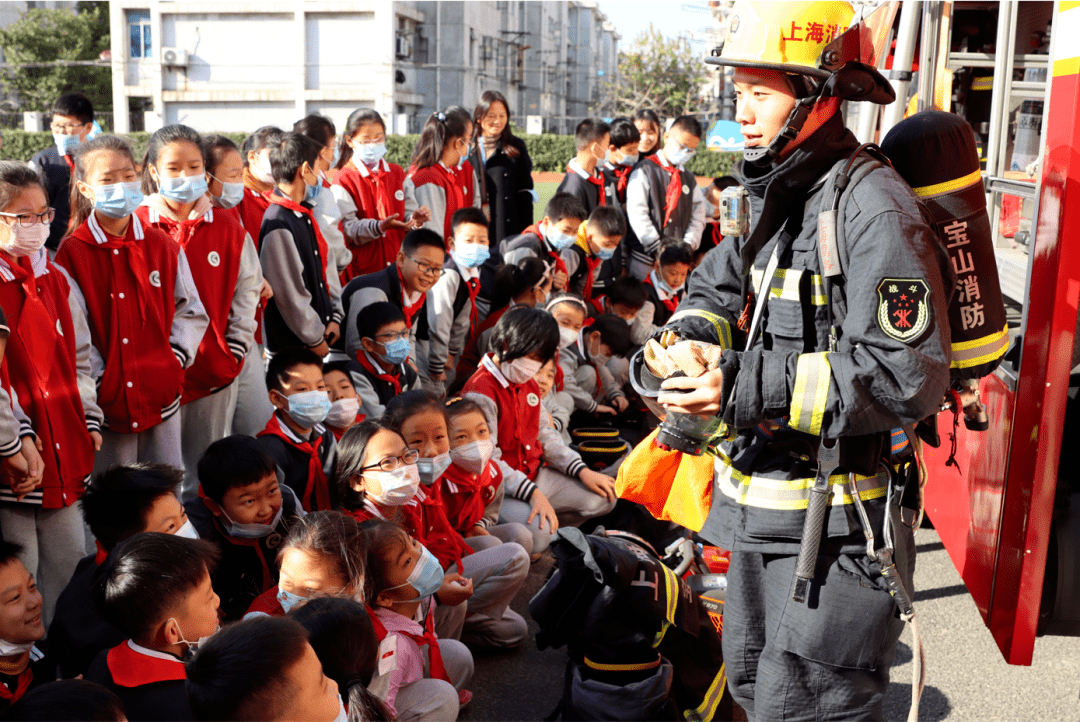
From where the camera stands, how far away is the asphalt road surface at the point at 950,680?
338 centimetres

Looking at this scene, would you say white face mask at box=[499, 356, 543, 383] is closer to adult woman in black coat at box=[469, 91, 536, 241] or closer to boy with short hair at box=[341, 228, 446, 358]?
boy with short hair at box=[341, 228, 446, 358]

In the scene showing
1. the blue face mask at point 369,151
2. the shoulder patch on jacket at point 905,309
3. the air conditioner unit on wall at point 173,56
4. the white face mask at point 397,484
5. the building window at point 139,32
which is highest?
the building window at point 139,32

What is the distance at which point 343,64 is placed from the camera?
139 ft

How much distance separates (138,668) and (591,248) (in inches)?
191

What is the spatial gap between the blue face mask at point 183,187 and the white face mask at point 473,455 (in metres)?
1.56

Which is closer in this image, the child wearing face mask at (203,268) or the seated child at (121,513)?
the seated child at (121,513)

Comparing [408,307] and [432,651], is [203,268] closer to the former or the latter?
[408,307]

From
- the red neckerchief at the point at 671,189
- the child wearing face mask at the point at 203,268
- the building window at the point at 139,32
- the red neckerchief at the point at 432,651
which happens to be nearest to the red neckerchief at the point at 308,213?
the child wearing face mask at the point at 203,268

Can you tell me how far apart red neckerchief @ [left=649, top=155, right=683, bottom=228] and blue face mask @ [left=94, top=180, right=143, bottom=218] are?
17.9ft

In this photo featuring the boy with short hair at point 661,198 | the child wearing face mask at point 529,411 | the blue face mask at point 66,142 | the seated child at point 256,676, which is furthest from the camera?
the boy with short hair at point 661,198

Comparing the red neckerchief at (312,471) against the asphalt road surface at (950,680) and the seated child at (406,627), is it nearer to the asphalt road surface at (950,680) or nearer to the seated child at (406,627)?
the seated child at (406,627)

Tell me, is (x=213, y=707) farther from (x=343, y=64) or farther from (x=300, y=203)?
(x=343, y=64)

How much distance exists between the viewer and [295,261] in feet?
15.9

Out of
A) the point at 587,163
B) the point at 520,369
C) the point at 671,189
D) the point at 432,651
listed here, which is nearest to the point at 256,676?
the point at 432,651
